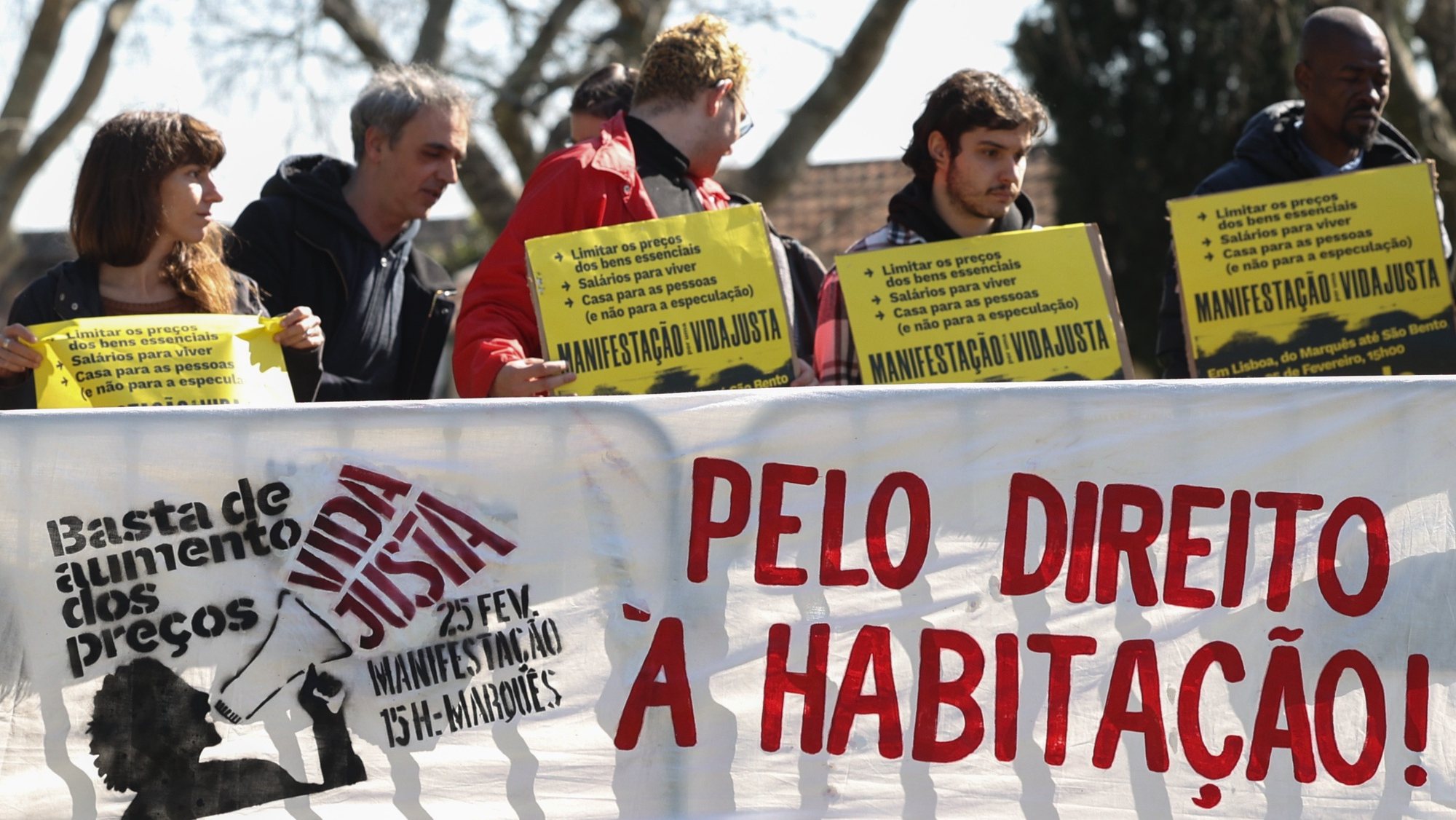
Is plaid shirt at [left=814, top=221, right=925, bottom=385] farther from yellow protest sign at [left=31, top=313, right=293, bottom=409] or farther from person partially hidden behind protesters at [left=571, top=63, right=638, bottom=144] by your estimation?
person partially hidden behind protesters at [left=571, top=63, right=638, bottom=144]

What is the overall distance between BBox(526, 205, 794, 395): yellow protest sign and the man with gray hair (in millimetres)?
976

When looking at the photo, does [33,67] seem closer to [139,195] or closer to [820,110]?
[820,110]

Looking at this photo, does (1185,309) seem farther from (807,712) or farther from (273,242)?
(273,242)

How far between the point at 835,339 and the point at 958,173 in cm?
52

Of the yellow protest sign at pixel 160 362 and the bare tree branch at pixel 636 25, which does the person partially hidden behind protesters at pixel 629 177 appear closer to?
the yellow protest sign at pixel 160 362

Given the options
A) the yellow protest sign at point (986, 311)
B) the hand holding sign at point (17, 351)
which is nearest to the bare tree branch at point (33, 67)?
the hand holding sign at point (17, 351)

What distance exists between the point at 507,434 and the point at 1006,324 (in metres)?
1.28

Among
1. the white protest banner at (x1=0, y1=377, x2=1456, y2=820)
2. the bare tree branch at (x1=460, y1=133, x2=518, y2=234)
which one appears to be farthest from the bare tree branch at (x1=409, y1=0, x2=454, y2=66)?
the white protest banner at (x1=0, y1=377, x2=1456, y2=820)

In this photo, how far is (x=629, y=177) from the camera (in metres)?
4.01

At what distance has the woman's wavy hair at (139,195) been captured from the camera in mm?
3709

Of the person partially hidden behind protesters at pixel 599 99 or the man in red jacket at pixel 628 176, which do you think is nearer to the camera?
the man in red jacket at pixel 628 176

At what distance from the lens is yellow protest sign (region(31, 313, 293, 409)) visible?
3.38 m

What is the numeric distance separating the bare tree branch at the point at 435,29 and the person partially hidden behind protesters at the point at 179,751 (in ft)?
38.2

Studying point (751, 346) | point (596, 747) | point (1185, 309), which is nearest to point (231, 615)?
point (596, 747)
